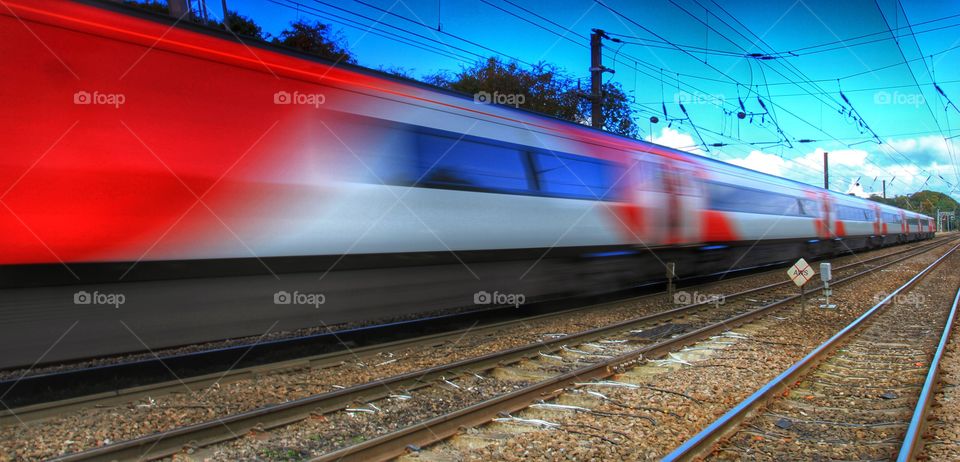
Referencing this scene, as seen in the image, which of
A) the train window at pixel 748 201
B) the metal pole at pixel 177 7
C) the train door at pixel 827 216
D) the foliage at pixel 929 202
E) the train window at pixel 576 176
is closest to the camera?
the metal pole at pixel 177 7

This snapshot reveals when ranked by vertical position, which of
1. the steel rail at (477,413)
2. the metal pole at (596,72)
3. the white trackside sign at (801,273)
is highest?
the metal pole at (596,72)

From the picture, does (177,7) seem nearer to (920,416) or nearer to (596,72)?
(920,416)

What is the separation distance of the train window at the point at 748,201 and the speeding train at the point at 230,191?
247 inches

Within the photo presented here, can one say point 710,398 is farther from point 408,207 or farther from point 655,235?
point 655,235

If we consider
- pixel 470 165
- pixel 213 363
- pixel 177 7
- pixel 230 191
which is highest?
pixel 177 7

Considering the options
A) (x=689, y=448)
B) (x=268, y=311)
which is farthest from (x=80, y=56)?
(x=689, y=448)

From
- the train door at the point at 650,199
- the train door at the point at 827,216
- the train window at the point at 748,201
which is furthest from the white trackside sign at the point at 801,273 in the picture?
the train door at the point at 827,216

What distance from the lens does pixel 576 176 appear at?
884cm

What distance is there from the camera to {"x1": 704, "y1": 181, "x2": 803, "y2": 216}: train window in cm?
1324

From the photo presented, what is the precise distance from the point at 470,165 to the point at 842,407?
456 centimetres

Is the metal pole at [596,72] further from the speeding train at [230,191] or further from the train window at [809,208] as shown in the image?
the train window at [809,208]

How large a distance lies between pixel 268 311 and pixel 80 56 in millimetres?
2488

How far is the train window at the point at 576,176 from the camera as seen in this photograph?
8.17 meters

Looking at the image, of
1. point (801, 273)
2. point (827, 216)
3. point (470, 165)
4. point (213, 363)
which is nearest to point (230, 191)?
point (213, 363)
